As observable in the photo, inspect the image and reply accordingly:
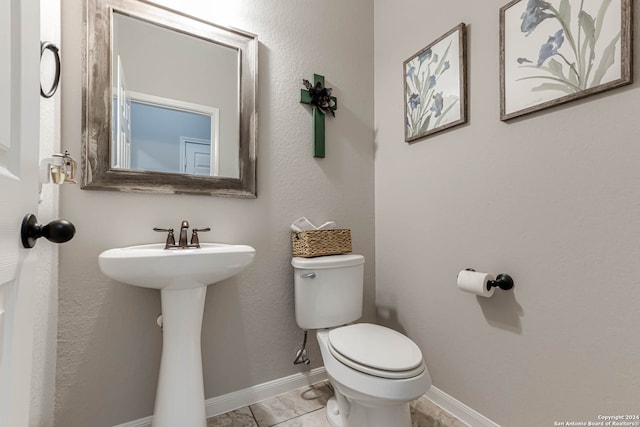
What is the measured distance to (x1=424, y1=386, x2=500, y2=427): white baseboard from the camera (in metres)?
1.23

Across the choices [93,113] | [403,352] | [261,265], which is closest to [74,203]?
[93,113]

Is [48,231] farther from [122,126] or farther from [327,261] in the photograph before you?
[327,261]

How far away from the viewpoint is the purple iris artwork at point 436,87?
1.34 m

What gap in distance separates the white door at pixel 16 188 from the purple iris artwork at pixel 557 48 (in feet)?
4.67

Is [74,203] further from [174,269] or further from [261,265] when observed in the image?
[261,265]

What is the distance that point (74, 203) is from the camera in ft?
3.74

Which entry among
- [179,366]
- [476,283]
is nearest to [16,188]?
[179,366]

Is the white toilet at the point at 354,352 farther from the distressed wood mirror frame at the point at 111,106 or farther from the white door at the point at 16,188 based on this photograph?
the white door at the point at 16,188

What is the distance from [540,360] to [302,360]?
42.9 inches

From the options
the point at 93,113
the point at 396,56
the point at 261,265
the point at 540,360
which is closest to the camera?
the point at 540,360

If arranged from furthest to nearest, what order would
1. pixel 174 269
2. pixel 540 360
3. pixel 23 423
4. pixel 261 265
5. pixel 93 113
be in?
pixel 261 265 < pixel 93 113 < pixel 540 360 < pixel 174 269 < pixel 23 423

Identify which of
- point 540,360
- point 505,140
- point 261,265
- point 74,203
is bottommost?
point 540,360

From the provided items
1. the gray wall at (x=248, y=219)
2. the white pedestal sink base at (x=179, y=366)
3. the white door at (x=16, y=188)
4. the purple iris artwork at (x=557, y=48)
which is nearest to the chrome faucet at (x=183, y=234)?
the gray wall at (x=248, y=219)

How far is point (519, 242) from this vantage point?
3.71ft
